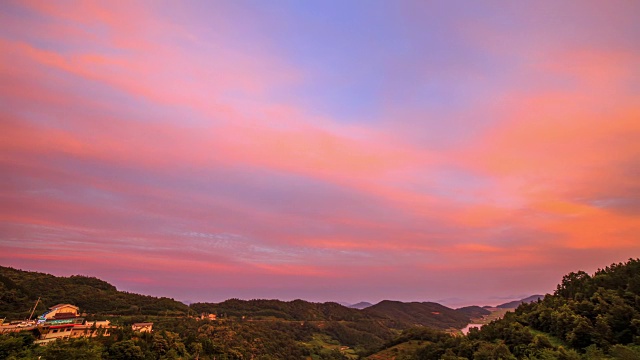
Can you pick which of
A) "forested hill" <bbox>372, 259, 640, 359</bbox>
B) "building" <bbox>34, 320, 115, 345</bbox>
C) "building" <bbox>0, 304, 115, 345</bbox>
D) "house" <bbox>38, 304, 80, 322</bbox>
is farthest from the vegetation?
"house" <bbox>38, 304, 80, 322</bbox>

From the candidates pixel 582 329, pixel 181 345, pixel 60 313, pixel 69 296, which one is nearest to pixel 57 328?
pixel 60 313

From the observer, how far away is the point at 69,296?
136 metres

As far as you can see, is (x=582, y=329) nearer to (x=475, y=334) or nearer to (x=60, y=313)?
(x=475, y=334)

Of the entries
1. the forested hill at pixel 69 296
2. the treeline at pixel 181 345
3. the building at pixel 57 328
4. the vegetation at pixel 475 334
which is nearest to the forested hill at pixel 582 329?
the vegetation at pixel 475 334

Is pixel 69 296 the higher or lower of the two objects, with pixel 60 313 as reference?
lower

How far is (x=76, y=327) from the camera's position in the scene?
67500mm

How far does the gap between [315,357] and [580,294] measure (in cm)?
11679

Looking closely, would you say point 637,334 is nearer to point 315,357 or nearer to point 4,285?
point 315,357

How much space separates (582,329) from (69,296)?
176071mm

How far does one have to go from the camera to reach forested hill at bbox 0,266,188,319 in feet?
354

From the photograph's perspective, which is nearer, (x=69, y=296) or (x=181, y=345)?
(x=181, y=345)

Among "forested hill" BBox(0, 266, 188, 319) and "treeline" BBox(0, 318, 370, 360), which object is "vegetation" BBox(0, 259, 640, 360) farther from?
"forested hill" BBox(0, 266, 188, 319)

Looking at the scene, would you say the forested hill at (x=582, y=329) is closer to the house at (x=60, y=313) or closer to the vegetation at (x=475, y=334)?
the vegetation at (x=475, y=334)

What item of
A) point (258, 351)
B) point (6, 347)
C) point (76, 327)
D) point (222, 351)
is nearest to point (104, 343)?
point (76, 327)
